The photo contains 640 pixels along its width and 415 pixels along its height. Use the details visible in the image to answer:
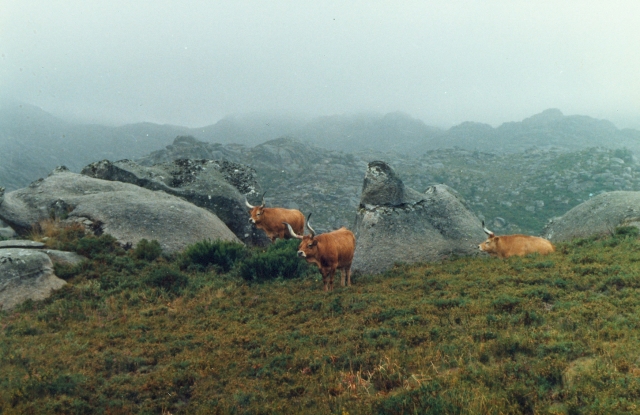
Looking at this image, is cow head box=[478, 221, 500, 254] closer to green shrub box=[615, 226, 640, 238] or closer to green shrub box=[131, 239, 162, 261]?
green shrub box=[615, 226, 640, 238]

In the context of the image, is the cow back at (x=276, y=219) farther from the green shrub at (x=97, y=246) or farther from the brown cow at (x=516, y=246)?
the brown cow at (x=516, y=246)

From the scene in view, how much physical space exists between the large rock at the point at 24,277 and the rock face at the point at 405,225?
1055 centimetres

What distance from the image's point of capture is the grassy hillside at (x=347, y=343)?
20.0 feet

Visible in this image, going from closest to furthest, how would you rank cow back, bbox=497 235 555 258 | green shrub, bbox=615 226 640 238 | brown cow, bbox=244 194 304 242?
green shrub, bbox=615 226 640 238 → cow back, bbox=497 235 555 258 → brown cow, bbox=244 194 304 242

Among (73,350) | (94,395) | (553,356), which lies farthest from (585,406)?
(73,350)

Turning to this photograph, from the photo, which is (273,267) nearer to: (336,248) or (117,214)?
(336,248)

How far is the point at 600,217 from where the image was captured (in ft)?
66.7

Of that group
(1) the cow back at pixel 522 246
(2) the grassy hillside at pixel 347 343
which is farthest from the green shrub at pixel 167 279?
(1) the cow back at pixel 522 246

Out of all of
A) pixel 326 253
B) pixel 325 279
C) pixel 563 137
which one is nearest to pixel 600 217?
pixel 326 253

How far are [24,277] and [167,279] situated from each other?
13.8 feet

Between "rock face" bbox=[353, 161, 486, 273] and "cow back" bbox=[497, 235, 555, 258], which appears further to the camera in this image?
"rock face" bbox=[353, 161, 486, 273]

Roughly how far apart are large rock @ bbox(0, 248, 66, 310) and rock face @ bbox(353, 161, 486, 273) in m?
10.5

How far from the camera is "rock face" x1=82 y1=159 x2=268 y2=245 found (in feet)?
83.8

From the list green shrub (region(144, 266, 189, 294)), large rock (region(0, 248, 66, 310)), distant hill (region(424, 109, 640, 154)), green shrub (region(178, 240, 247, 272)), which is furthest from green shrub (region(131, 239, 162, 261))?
distant hill (region(424, 109, 640, 154))
